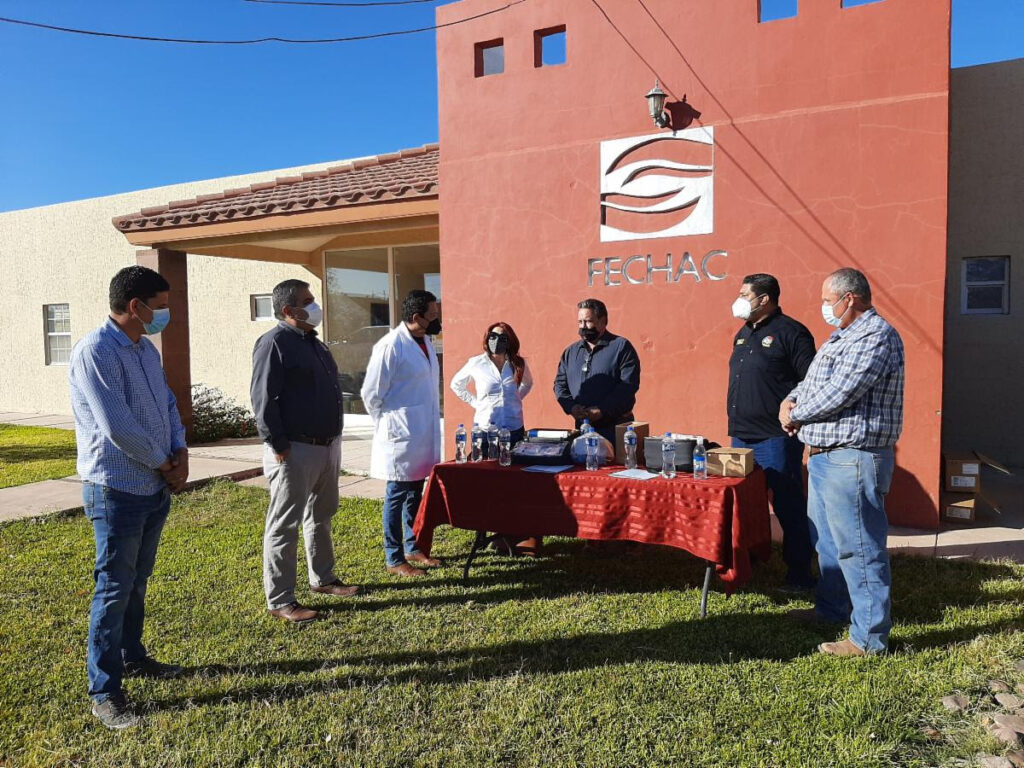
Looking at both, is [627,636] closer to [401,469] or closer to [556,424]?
[401,469]

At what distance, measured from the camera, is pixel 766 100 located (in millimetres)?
5930

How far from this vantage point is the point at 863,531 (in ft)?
11.2

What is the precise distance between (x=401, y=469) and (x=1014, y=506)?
5.39 m

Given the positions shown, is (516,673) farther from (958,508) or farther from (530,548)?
(958,508)

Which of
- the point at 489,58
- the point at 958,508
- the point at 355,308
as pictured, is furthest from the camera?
the point at 355,308

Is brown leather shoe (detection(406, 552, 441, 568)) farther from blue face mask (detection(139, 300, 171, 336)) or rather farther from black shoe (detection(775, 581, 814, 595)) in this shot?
blue face mask (detection(139, 300, 171, 336))

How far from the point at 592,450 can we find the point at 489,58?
479cm

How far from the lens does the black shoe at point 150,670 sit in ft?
11.0

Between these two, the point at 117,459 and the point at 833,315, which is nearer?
the point at 117,459

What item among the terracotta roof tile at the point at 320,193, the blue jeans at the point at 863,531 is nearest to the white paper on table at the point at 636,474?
the blue jeans at the point at 863,531

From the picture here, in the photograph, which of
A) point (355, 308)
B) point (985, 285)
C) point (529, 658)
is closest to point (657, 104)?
point (529, 658)

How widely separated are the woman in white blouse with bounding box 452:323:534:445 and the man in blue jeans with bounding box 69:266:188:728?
2.31 metres

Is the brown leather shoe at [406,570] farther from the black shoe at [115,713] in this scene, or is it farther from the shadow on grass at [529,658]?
the black shoe at [115,713]

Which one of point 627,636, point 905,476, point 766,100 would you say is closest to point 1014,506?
point 905,476
